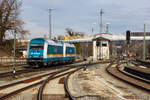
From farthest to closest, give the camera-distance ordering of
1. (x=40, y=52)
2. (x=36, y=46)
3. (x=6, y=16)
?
(x=6, y=16) < (x=36, y=46) < (x=40, y=52)

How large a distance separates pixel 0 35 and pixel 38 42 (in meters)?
21.9

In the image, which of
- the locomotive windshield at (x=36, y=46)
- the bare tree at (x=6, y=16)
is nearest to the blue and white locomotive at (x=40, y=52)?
the locomotive windshield at (x=36, y=46)

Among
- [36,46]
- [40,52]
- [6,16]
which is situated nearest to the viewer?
[40,52]

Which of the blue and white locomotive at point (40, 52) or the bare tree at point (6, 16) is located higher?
the bare tree at point (6, 16)

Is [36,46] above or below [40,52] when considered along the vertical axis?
above

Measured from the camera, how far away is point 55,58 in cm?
2798

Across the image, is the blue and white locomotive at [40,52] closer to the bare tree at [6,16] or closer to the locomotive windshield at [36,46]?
the locomotive windshield at [36,46]

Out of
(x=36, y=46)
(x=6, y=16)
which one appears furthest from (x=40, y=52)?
(x=6, y=16)

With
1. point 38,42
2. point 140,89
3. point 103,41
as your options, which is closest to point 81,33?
point 103,41

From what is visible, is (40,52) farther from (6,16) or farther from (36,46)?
(6,16)

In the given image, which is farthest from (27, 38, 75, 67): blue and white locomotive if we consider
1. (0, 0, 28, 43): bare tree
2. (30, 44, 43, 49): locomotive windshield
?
(0, 0, 28, 43): bare tree

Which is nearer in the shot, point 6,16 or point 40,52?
point 40,52

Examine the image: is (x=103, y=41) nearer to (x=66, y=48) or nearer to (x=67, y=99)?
(x=66, y=48)

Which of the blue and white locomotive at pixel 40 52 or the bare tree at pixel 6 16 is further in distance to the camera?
the bare tree at pixel 6 16
